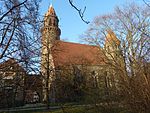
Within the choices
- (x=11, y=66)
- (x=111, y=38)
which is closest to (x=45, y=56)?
(x=11, y=66)

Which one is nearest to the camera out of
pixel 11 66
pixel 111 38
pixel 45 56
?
pixel 11 66

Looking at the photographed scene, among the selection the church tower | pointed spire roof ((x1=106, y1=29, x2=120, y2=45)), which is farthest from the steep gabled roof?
pointed spire roof ((x1=106, y1=29, x2=120, y2=45))

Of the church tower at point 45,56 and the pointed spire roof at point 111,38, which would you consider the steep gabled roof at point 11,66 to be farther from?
the pointed spire roof at point 111,38

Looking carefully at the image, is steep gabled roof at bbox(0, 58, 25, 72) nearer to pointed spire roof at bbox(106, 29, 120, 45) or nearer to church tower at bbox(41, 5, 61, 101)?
church tower at bbox(41, 5, 61, 101)

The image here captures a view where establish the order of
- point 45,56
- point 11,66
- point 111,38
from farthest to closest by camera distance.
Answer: point 111,38
point 45,56
point 11,66

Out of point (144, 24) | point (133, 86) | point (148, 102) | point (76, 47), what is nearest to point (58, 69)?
point (133, 86)

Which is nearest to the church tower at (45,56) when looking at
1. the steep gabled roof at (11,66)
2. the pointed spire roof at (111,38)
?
the steep gabled roof at (11,66)

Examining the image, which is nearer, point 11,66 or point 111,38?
point 11,66

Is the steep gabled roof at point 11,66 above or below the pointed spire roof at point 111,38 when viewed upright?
below

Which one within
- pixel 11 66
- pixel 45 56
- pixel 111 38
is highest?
pixel 111 38

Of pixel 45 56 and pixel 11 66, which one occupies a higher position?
pixel 45 56

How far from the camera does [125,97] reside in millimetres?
8992

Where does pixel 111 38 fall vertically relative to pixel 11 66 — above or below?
above

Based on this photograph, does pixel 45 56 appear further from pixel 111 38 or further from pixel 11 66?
pixel 111 38
